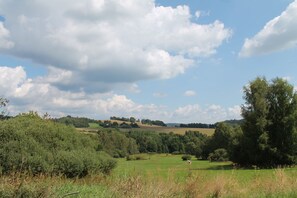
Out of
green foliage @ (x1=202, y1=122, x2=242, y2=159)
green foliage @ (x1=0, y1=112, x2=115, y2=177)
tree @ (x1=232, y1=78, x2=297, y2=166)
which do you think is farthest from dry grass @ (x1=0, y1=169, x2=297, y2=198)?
green foliage @ (x1=202, y1=122, x2=242, y2=159)

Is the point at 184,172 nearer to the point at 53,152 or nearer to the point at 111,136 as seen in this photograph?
the point at 53,152

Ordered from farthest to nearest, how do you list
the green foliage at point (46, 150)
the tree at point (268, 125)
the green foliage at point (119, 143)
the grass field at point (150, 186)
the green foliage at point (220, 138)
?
the green foliage at point (119, 143) < the green foliage at point (220, 138) < the tree at point (268, 125) < the green foliage at point (46, 150) < the grass field at point (150, 186)

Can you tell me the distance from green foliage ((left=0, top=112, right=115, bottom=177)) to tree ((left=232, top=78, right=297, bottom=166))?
29.0 meters

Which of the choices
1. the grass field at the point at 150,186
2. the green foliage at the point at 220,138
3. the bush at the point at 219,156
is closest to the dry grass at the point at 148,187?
the grass field at the point at 150,186

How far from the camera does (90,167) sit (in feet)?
76.1

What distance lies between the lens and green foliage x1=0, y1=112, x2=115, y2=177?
20.2 m

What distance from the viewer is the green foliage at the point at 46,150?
2024 cm

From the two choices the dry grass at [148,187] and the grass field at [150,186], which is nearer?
the dry grass at [148,187]

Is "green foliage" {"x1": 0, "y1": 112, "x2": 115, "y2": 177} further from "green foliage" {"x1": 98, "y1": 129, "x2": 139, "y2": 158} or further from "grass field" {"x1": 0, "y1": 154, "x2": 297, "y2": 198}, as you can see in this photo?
"green foliage" {"x1": 98, "y1": 129, "x2": 139, "y2": 158}

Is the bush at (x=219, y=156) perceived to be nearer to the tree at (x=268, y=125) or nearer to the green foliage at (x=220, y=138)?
the green foliage at (x=220, y=138)

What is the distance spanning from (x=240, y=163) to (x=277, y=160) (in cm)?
484

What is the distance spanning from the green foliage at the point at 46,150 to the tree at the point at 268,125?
1140 inches

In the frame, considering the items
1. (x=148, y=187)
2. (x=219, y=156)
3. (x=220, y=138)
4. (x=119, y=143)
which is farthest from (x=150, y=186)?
(x=119, y=143)

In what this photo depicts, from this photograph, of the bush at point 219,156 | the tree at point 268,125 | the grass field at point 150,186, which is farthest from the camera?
the bush at point 219,156
